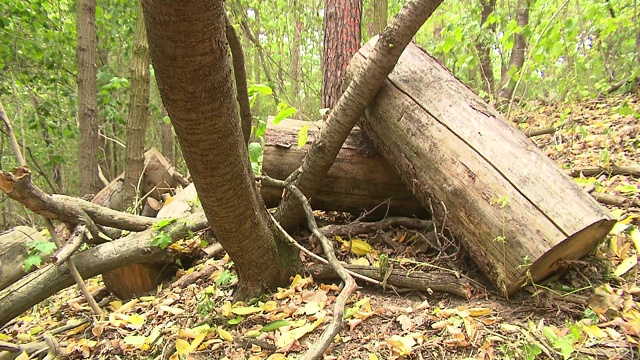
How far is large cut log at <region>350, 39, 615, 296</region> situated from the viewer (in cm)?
175

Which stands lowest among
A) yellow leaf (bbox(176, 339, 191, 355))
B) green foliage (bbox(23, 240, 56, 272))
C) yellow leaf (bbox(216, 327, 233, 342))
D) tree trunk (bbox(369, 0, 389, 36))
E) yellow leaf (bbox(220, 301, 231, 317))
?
yellow leaf (bbox(176, 339, 191, 355))

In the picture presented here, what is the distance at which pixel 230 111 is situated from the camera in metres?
1.40

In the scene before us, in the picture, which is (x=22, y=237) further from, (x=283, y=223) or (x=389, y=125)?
(x=389, y=125)

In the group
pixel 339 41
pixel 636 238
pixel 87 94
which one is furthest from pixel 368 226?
pixel 87 94

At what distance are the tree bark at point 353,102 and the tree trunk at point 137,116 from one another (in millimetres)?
2211

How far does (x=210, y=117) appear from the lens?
1.33 m

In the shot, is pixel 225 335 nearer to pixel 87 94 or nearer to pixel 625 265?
pixel 625 265

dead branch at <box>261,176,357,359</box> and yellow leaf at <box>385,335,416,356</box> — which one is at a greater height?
dead branch at <box>261,176,357,359</box>

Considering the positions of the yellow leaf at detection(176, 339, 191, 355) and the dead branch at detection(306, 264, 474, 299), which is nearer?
the yellow leaf at detection(176, 339, 191, 355)

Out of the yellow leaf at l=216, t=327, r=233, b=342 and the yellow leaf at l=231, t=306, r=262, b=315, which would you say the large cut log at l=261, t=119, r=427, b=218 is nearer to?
the yellow leaf at l=231, t=306, r=262, b=315

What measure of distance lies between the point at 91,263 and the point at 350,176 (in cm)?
176

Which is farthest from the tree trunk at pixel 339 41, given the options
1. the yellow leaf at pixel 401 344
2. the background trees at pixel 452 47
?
the yellow leaf at pixel 401 344

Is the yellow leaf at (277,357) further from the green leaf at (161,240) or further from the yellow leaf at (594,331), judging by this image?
the yellow leaf at (594,331)

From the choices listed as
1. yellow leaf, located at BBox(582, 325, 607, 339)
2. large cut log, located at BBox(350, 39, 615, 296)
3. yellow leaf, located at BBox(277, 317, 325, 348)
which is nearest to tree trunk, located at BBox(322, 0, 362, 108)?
large cut log, located at BBox(350, 39, 615, 296)
